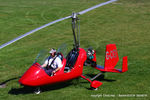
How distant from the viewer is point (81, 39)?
2189cm

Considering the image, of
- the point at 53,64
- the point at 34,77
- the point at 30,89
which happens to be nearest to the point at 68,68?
the point at 53,64

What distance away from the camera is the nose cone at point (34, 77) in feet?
32.3

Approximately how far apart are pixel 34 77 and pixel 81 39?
488 inches

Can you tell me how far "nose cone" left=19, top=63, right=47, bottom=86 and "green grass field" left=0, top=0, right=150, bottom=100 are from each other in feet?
2.34

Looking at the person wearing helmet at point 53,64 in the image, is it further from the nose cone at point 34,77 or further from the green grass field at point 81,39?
the green grass field at point 81,39

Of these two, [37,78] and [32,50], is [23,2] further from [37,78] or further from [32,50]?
[37,78]

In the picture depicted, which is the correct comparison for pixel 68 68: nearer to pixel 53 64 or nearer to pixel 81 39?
pixel 53 64

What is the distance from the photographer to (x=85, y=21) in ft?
97.1

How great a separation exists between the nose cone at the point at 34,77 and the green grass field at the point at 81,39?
71 centimetres

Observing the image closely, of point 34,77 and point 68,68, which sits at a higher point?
point 68,68

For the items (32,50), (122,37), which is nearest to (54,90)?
(32,50)

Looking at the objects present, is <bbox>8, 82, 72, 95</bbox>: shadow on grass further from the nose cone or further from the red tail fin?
the red tail fin

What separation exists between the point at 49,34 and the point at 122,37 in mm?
7814

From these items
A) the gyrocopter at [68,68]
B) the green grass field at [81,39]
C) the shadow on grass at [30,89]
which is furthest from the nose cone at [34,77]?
the shadow on grass at [30,89]
